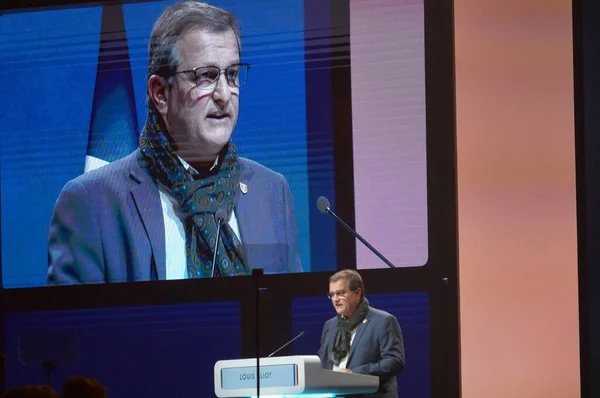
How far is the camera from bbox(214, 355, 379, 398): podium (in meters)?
3.94

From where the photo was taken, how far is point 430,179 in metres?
5.68

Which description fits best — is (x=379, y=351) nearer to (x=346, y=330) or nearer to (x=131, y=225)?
(x=346, y=330)

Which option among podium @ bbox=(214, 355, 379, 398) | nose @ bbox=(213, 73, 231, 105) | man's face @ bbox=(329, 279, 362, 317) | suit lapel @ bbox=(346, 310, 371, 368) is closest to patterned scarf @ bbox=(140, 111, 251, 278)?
nose @ bbox=(213, 73, 231, 105)

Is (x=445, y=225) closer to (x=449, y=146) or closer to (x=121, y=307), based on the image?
(x=449, y=146)

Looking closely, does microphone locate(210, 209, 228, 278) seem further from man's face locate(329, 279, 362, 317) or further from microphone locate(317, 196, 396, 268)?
man's face locate(329, 279, 362, 317)

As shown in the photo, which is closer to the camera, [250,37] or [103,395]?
[103,395]

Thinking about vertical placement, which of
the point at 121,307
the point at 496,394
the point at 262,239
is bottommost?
the point at 496,394

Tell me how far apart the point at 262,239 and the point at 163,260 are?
572mm

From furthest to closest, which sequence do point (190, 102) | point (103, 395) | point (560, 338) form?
point (190, 102) → point (560, 338) → point (103, 395)

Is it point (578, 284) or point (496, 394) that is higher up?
point (578, 284)

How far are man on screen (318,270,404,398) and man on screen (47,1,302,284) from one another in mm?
924

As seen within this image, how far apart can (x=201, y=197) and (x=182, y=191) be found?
0.39ft

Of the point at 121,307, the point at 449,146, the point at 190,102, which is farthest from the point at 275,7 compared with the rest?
the point at 121,307

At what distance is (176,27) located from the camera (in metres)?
5.90
